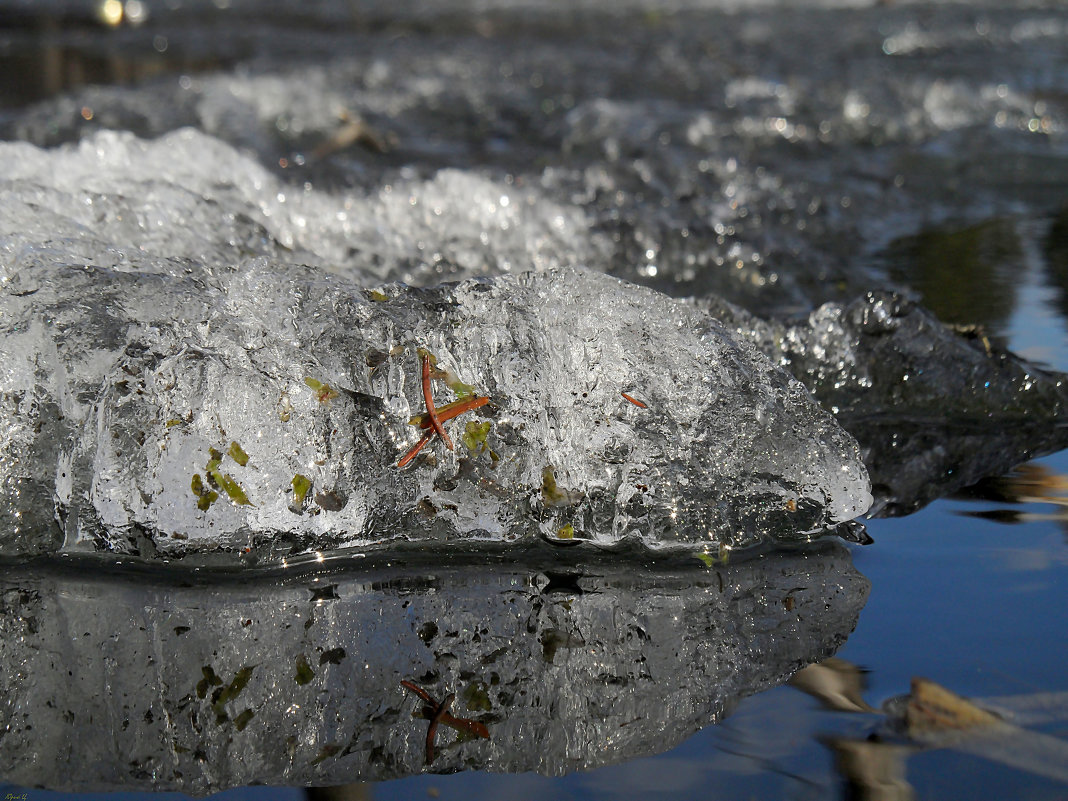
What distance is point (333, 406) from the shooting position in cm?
156

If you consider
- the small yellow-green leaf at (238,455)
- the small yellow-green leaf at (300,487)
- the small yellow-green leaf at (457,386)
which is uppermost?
the small yellow-green leaf at (457,386)

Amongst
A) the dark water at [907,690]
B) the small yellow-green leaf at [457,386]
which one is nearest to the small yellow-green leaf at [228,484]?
the small yellow-green leaf at [457,386]

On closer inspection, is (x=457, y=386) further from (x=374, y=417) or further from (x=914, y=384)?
(x=914, y=384)

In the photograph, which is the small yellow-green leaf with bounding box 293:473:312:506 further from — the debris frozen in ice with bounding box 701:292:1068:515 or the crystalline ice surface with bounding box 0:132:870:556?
the debris frozen in ice with bounding box 701:292:1068:515

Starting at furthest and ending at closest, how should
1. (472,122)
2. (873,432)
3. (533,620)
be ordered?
1. (472,122)
2. (873,432)
3. (533,620)

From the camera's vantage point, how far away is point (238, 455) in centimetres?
149

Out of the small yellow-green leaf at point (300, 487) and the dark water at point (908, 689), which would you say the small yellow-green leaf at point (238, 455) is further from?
the dark water at point (908, 689)

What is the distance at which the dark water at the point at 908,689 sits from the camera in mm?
1056

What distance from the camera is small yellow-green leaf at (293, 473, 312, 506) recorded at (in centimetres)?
151

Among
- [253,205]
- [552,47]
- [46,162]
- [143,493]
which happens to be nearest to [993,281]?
[253,205]

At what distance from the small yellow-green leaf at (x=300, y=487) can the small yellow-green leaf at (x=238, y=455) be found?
76 millimetres

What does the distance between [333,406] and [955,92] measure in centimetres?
476

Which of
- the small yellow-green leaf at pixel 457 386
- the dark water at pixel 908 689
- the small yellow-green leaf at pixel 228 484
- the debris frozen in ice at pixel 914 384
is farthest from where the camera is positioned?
the debris frozen in ice at pixel 914 384

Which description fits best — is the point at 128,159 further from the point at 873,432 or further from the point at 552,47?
the point at 552,47
